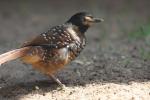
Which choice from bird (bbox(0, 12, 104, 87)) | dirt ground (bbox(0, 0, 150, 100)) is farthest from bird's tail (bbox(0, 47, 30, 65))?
dirt ground (bbox(0, 0, 150, 100))

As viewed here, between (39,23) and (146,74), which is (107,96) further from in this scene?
(39,23)

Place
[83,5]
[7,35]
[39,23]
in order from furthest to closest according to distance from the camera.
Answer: [83,5] < [39,23] < [7,35]

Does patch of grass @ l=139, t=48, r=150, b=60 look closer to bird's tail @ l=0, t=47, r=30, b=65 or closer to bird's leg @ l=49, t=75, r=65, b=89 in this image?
bird's leg @ l=49, t=75, r=65, b=89

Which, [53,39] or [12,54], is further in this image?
[53,39]

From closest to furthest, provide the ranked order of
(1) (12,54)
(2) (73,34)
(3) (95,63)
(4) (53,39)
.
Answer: (1) (12,54) < (4) (53,39) < (2) (73,34) < (3) (95,63)

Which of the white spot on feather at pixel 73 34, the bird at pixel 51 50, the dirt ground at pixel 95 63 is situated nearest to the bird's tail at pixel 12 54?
the bird at pixel 51 50

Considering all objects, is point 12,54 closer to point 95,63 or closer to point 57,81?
point 57,81

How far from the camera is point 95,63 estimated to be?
6746 millimetres

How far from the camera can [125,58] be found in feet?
22.5

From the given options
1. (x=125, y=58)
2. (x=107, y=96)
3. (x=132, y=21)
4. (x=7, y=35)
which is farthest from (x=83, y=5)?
(x=107, y=96)

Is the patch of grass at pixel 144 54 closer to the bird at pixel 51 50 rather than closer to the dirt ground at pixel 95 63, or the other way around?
the dirt ground at pixel 95 63

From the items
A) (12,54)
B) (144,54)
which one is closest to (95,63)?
(144,54)

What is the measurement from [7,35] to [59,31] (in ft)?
14.0

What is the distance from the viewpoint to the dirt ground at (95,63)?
5.54m
